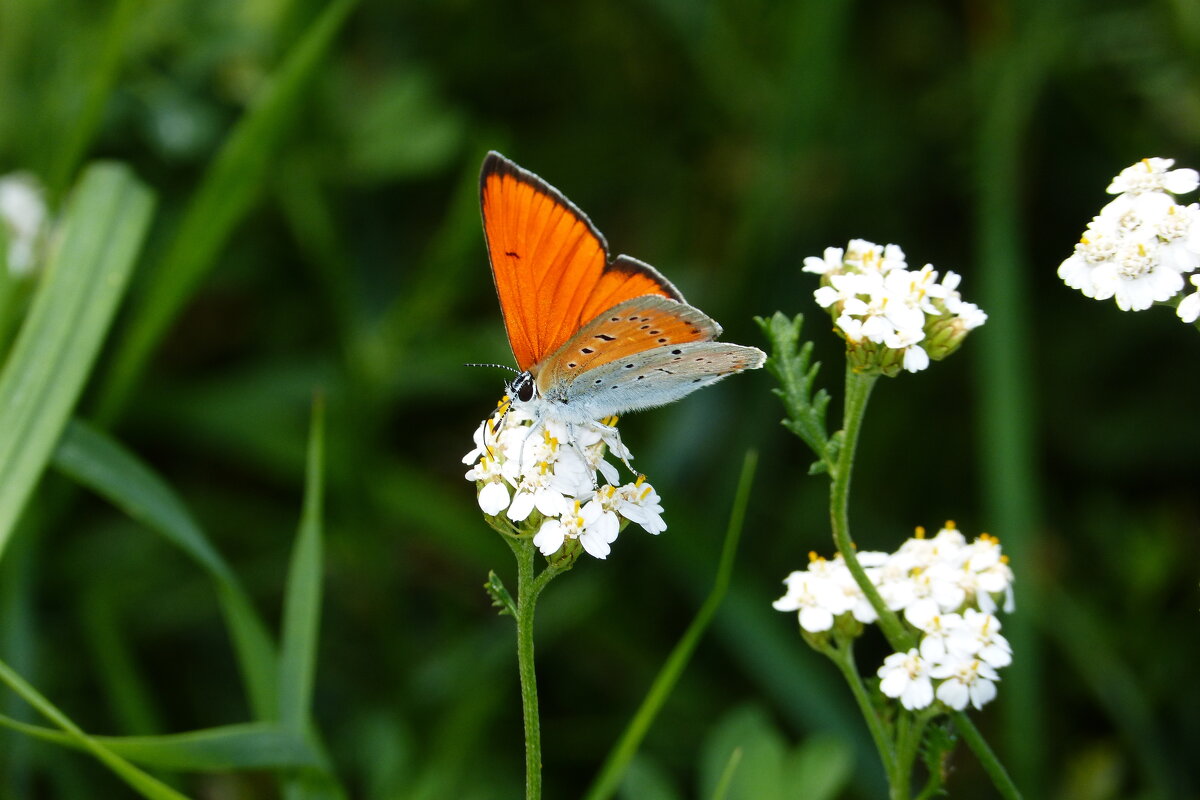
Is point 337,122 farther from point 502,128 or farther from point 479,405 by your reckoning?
point 479,405

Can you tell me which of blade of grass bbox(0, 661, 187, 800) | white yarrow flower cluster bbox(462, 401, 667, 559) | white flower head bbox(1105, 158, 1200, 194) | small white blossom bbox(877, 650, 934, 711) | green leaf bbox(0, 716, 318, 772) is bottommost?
blade of grass bbox(0, 661, 187, 800)

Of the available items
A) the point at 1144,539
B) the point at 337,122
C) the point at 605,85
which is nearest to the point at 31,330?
the point at 337,122

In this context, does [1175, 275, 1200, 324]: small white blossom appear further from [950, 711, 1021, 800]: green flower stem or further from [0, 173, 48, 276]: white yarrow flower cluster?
[0, 173, 48, 276]: white yarrow flower cluster

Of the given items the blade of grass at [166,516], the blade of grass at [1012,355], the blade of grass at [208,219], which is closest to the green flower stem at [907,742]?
the blade of grass at [166,516]

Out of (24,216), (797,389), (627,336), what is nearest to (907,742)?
(797,389)

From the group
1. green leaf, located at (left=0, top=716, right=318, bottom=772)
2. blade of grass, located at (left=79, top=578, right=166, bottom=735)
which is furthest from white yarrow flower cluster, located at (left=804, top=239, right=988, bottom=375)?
blade of grass, located at (left=79, top=578, right=166, bottom=735)

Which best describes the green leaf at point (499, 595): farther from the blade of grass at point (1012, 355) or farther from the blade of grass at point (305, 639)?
the blade of grass at point (1012, 355)
